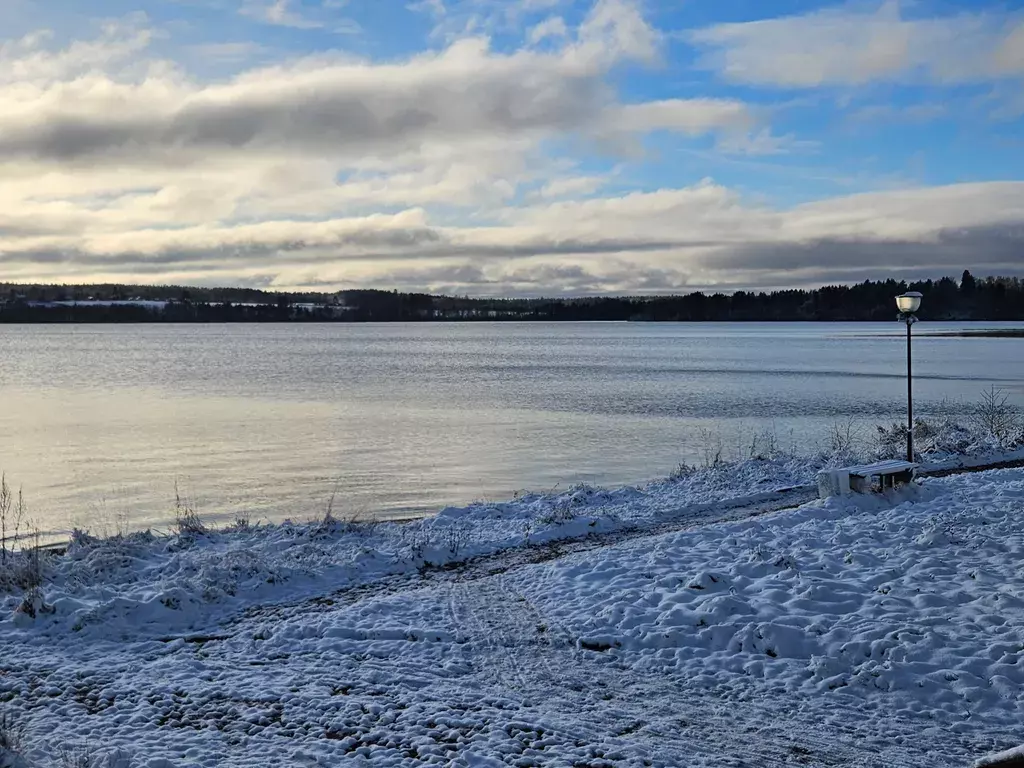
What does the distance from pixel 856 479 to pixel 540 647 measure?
25.6 feet

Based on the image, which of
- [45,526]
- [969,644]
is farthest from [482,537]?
[45,526]

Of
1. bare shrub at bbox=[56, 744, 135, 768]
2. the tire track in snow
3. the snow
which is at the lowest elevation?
the tire track in snow

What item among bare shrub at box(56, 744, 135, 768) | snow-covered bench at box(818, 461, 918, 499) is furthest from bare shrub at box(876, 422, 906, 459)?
bare shrub at box(56, 744, 135, 768)

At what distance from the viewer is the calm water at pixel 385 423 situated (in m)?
20.2

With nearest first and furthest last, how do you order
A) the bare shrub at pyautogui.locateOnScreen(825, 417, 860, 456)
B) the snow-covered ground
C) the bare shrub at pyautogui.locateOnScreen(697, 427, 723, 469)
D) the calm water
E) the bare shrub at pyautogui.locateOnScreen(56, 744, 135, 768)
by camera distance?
the bare shrub at pyautogui.locateOnScreen(56, 744, 135, 768)
the snow-covered ground
the calm water
the bare shrub at pyautogui.locateOnScreen(825, 417, 860, 456)
the bare shrub at pyautogui.locateOnScreen(697, 427, 723, 469)

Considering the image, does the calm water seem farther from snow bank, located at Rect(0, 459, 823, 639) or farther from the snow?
the snow

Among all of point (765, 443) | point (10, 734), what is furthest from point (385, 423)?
point (10, 734)

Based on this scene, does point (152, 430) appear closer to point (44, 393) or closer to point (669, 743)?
point (44, 393)

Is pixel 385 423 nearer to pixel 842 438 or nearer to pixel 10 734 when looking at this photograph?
pixel 842 438

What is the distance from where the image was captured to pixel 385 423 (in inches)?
1276

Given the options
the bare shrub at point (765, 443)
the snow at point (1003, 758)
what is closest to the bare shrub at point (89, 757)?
the snow at point (1003, 758)

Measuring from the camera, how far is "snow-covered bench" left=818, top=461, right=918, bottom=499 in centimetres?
1415

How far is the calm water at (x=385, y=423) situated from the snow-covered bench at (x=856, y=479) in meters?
6.87

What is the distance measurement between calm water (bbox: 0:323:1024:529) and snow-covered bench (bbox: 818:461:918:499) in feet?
22.6
